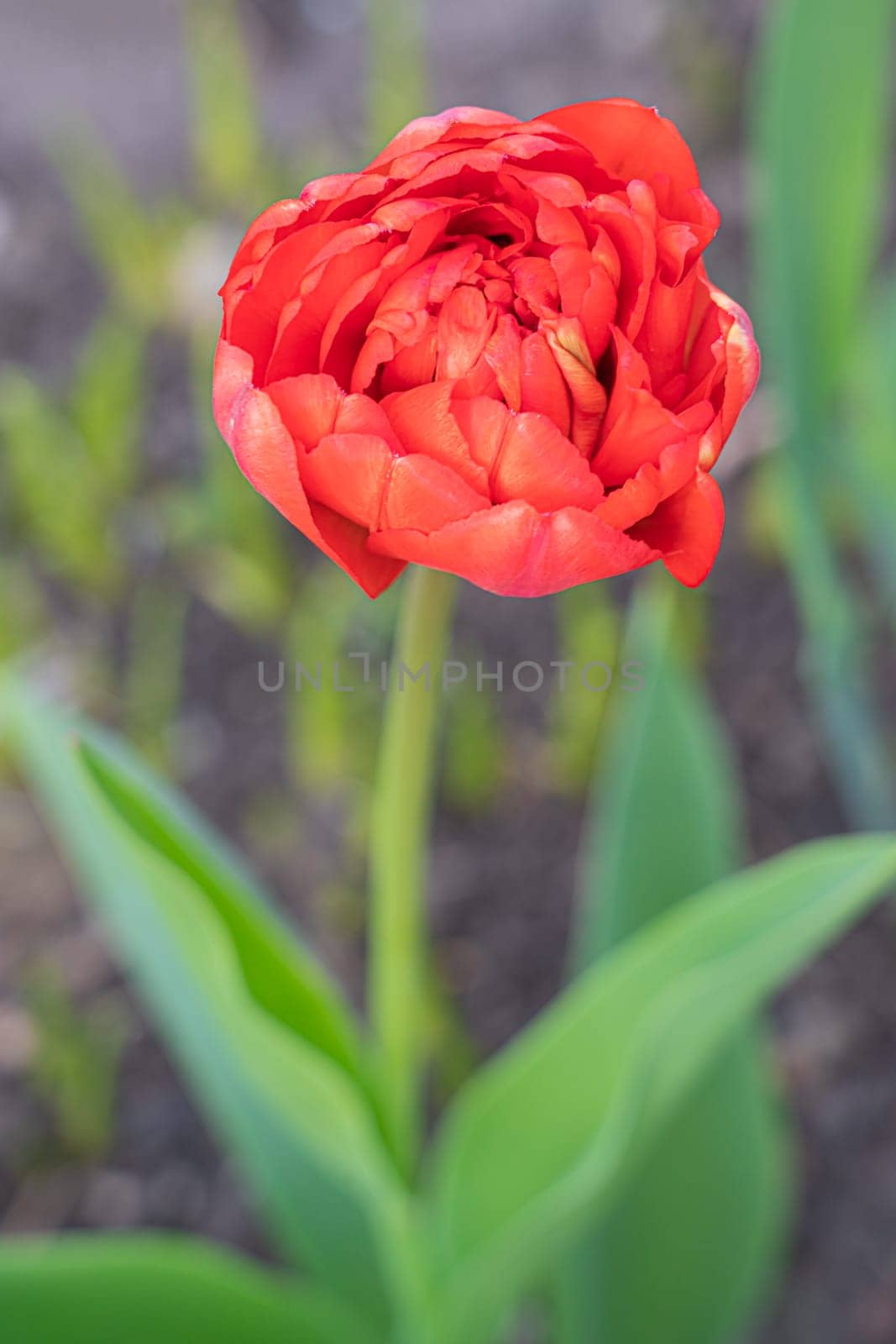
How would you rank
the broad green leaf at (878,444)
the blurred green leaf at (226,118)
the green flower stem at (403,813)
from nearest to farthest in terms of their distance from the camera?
the green flower stem at (403,813) → the broad green leaf at (878,444) → the blurred green leaf at (226,118)

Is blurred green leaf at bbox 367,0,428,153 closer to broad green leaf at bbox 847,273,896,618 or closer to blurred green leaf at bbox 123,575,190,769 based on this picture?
blurred green leaf at bbox 123,575,190,769

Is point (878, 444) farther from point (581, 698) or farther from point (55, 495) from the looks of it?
point (55, 495)

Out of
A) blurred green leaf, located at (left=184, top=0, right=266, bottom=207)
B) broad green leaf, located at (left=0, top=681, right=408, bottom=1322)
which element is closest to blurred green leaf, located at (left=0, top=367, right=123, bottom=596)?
blurred green leaf, located at (left=184, top=0, right=266, bottom=207)

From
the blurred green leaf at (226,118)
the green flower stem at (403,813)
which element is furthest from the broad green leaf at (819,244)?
the blurred green leaf at (226,118)

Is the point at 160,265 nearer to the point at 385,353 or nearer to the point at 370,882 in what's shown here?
the point at 370,882

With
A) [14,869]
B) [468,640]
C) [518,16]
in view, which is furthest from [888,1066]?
[518,16]

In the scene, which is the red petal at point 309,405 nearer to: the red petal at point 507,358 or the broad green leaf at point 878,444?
the red petal at point 507,358
